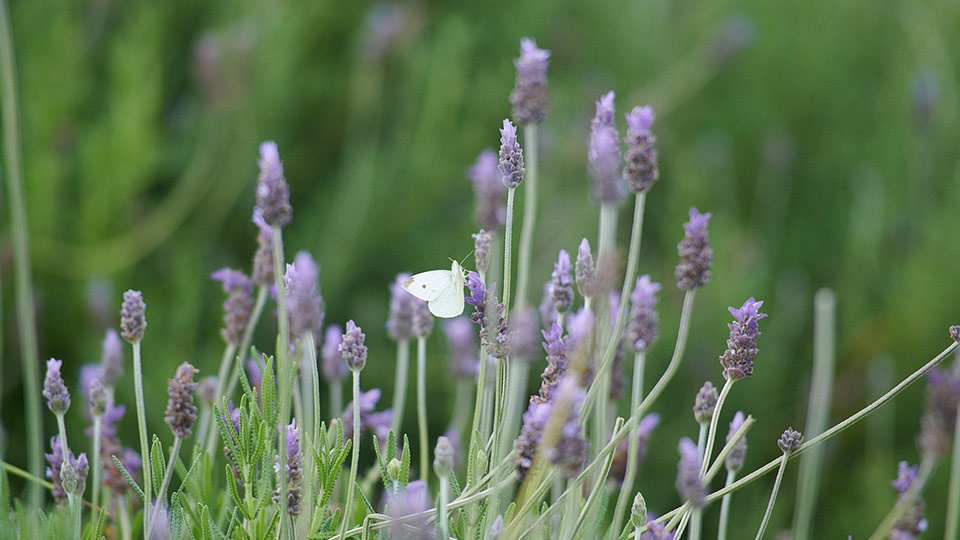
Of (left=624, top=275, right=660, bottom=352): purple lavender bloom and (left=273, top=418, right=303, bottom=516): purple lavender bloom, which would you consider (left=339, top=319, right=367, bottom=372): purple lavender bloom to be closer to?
(left=273, top=418, right=303, bottom=516): purple lavender bloom

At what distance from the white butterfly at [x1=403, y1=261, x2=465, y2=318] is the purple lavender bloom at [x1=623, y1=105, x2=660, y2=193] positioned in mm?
199

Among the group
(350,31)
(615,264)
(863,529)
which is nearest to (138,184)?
(350,31)

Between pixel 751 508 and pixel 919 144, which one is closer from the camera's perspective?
pixel 751 508

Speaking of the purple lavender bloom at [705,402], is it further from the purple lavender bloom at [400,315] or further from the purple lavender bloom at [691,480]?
the purple lavender bloom at [400,315]

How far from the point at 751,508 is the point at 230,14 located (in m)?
1.67

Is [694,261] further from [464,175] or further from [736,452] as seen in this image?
[464,175]

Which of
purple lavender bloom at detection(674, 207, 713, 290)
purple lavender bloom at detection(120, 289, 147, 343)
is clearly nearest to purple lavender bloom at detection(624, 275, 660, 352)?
purple lavender bloom at detection(674, 207, 713, 290)

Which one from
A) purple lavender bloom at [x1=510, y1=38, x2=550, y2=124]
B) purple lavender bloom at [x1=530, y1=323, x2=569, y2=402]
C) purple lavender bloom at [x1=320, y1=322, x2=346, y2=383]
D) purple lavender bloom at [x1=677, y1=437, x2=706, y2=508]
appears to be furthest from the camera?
purple lavender bloom at [x1=320, y1=322, x2=346, y2=383]

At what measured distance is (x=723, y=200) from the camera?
2.97 meters

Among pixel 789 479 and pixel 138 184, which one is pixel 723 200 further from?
pixel 138 184

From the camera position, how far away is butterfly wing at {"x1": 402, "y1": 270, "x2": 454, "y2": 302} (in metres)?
0.94

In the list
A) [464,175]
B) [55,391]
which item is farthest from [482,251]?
[464,175]

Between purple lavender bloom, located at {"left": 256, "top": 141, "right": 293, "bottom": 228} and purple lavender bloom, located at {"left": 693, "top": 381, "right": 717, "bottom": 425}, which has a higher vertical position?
purple lavender bloom, located at {"left": 256, "top": 141, "right": 293, "bottom": 228}

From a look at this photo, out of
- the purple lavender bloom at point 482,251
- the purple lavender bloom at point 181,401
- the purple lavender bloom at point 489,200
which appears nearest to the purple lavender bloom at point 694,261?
the purple lavender bloom at point 482,251
